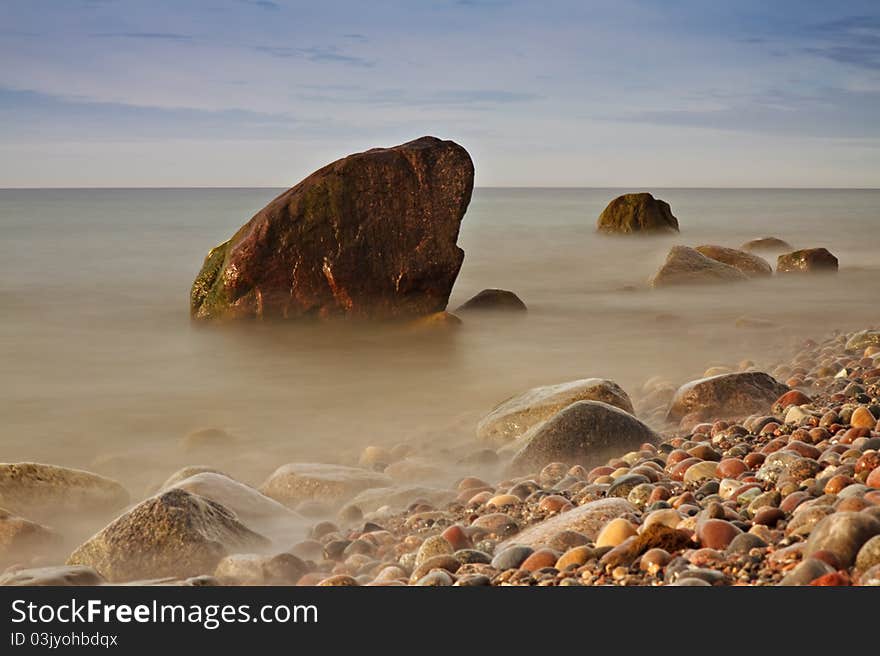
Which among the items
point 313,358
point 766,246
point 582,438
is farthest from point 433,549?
point 766,246

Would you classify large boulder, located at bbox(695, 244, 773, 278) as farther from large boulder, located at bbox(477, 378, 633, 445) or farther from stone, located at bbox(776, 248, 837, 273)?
large boulder, located at bbox(477, 378, 633, 445)

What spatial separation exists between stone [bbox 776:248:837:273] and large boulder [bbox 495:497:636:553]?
12.4 meters

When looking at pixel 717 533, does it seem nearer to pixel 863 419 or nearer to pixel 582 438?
pixel 863 419

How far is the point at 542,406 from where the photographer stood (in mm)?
5508

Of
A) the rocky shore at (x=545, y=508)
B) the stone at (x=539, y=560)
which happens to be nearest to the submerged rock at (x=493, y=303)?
the rocky shore at (x=545, y=508)

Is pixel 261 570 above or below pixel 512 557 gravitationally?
below

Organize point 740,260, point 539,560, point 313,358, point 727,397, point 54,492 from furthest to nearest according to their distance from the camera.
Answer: point 740,260, point 313,358, point 727,397, point 54,492, point 539,560

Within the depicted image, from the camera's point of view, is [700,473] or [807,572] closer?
[807,572]

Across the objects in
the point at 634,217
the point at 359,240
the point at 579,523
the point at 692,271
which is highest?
the point at 634,217

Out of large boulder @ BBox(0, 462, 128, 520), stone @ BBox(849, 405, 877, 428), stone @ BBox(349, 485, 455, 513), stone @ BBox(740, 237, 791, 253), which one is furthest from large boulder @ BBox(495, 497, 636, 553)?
stone @ BBox(740, 237, 791, 253)

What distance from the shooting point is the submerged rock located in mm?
10734

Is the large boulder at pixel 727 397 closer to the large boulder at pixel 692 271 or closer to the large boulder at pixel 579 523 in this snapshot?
the large boulder at pixel 579 523

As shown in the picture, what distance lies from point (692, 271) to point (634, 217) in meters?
11.9

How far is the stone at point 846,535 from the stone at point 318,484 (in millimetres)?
2500
